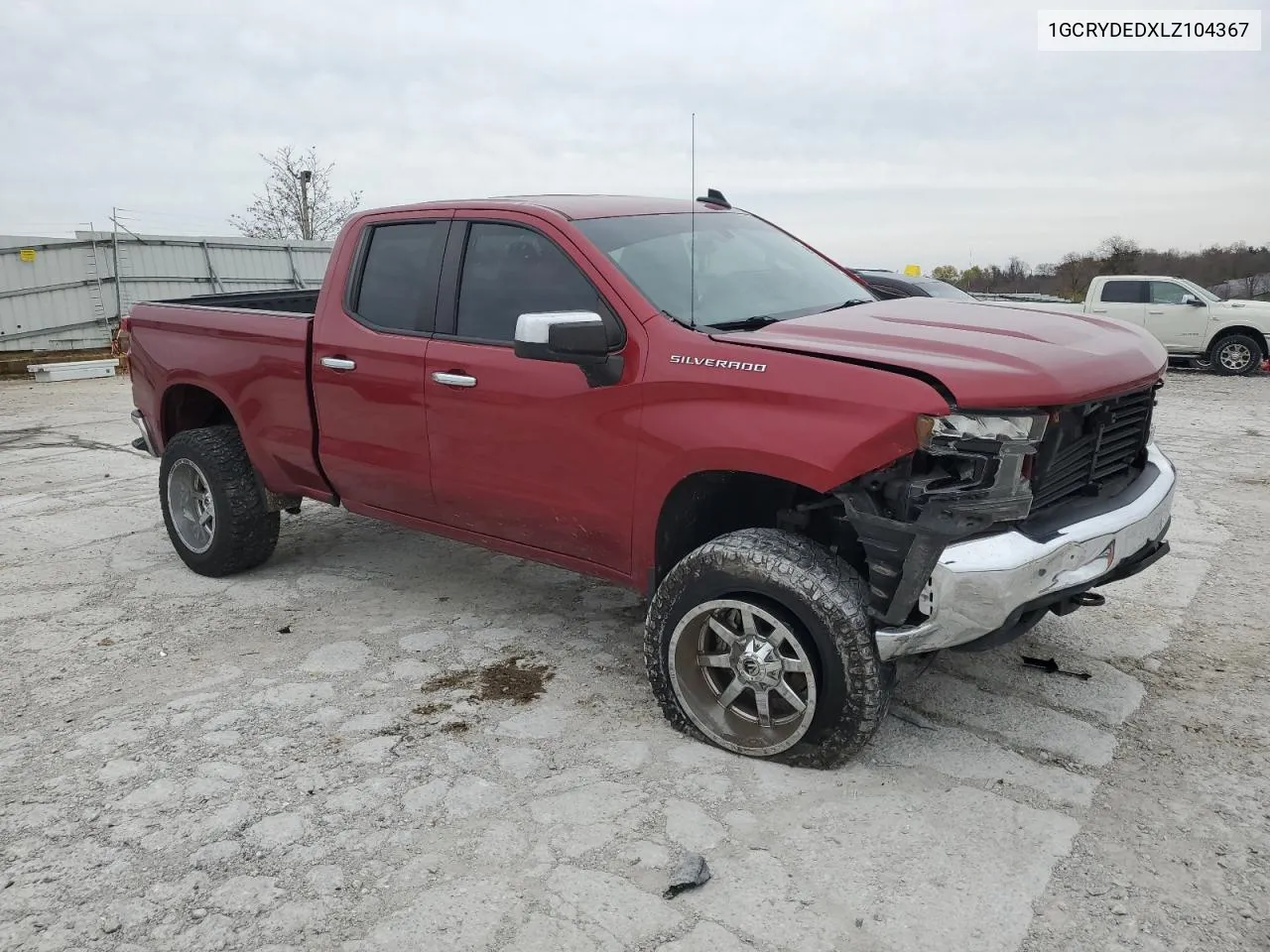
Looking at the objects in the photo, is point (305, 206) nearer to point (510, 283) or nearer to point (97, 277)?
point (97, 277)

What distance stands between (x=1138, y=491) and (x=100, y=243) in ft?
65.2

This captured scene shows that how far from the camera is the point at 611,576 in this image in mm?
3746

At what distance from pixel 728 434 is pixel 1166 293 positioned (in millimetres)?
15190

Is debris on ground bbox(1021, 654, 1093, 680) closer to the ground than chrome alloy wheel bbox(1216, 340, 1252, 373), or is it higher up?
closer to the ground

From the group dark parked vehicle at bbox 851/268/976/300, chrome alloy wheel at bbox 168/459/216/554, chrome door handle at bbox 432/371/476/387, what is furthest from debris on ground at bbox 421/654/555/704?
dark parked vehicle at bbox 851/268/976/300

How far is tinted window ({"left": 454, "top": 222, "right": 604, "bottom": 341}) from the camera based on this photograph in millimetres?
3746

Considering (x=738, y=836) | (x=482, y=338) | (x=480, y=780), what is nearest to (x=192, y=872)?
(x=480, y=780)

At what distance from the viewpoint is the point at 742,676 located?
129 inches

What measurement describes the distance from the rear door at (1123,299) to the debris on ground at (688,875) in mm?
15303

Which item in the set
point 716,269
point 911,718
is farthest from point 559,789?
point 716,269

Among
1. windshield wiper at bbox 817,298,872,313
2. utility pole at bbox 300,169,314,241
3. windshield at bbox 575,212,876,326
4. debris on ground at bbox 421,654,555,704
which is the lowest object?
debris on ground at bbox 421,654,555,704

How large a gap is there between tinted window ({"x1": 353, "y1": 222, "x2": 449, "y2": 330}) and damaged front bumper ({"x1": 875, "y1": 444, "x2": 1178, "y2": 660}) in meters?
2.33

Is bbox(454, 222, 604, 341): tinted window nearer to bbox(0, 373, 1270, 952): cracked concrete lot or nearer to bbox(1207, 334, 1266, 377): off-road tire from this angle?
bbox(0, 373, 1270, 952): cracked concrete lot

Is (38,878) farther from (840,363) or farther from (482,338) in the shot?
(840,363)
